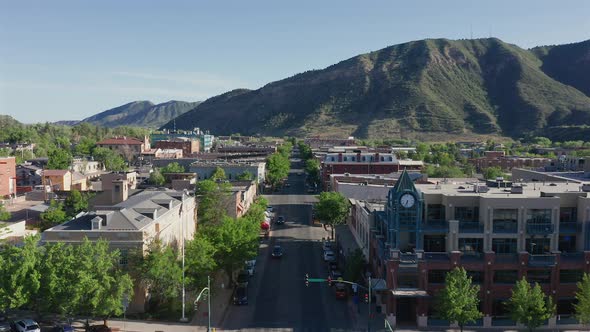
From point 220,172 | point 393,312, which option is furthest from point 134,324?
point 220,172

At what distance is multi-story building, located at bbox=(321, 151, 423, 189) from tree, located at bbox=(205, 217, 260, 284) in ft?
218

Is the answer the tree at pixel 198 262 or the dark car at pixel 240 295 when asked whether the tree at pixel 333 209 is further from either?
the tree at pixel 198 262

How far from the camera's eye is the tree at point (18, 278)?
41219 mm

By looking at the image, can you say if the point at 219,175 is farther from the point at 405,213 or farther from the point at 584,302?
the point at 584,302

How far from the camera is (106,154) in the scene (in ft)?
589

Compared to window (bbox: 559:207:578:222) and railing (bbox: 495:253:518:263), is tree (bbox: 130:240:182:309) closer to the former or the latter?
railing (bbox: 495:253:518:263)

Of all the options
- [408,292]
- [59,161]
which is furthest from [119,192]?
[59,161]

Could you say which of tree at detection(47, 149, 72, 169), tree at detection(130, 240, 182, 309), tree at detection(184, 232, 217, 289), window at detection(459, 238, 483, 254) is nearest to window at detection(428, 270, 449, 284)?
window at detection(459, 238, 483, 254)

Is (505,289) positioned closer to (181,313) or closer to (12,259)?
(181,313)

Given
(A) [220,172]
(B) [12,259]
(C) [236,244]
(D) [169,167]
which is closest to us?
(B) [12,259]

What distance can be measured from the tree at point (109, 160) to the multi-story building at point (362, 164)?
68948mm

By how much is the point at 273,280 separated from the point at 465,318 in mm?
23720

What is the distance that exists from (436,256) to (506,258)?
20.5 ft

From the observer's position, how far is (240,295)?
5438cm
